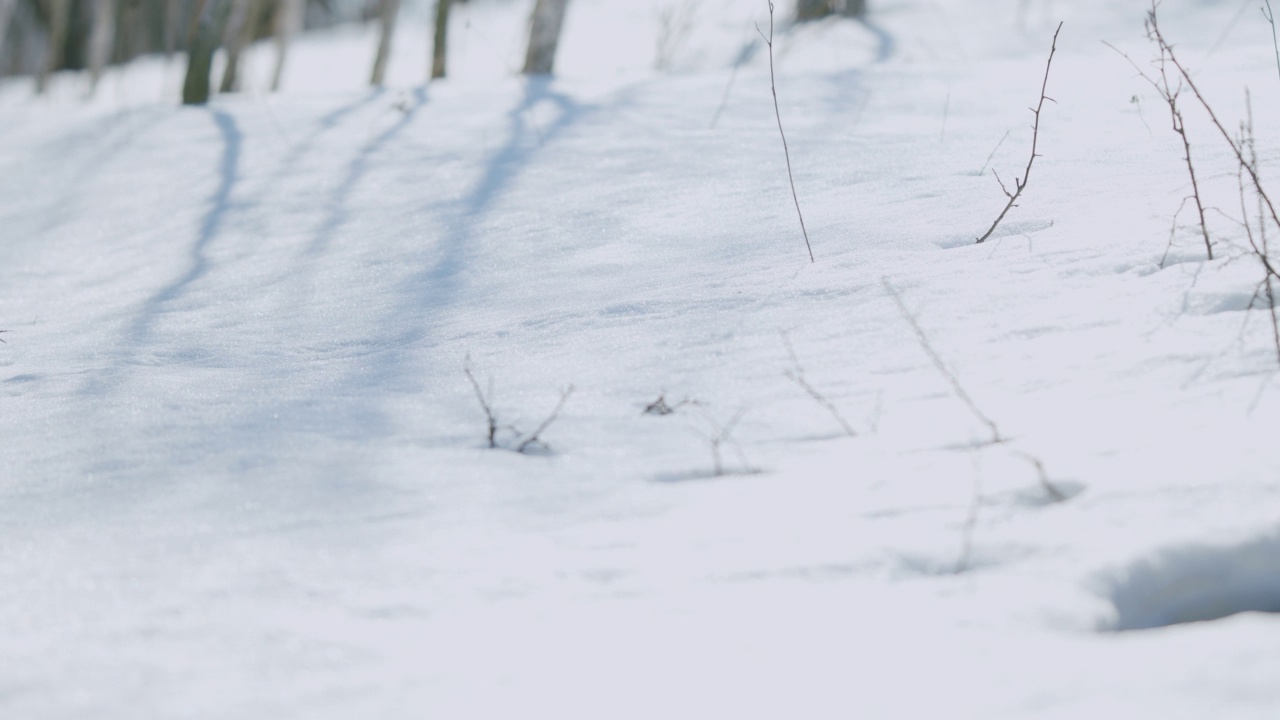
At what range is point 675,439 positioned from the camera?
1886 millimetres

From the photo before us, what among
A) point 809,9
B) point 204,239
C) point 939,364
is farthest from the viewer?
point 809,9

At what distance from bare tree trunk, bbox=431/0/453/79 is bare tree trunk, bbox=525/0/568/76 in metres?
1.54

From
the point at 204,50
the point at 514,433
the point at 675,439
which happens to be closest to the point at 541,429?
the point at 514,433

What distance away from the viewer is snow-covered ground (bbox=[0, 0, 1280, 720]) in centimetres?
127

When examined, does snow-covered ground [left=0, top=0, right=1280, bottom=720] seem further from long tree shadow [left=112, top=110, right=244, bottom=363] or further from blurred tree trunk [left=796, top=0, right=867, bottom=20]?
blurred tree trunk [left=796, top=0, right=867, bottom=20]

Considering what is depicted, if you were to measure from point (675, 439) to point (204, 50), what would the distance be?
5.50m

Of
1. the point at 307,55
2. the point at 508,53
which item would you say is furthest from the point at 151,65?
the point at 508,53

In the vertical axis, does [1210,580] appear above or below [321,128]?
above

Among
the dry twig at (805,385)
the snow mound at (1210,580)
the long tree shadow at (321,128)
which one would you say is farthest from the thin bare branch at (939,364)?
the long tree shadow at (321,128)

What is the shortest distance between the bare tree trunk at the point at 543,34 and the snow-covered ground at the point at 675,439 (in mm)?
2481

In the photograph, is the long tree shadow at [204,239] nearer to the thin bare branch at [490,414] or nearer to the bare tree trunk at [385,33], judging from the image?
the thin bare branch at [490,414]

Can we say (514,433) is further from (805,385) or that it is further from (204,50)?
(204,50)

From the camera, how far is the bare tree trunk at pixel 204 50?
605 centimetres

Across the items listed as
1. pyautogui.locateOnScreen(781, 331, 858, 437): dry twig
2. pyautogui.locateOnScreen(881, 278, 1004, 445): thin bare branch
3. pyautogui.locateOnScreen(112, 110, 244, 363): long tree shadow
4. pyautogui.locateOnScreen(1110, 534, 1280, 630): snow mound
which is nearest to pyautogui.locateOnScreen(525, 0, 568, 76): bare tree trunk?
pyautogui.locateOnScreen(112, 110, 244, 363): long tree shadow
